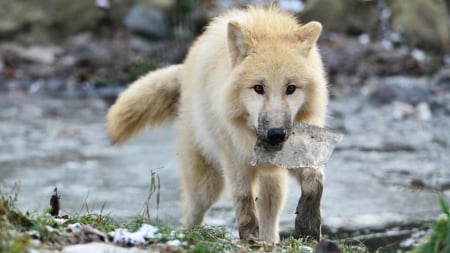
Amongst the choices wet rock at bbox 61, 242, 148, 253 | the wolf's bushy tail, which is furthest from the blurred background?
wet rock at bbox 61, 242, 148, 253

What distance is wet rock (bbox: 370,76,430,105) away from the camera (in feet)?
43.8

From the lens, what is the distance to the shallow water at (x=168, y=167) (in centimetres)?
793

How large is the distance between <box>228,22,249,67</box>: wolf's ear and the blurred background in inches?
44.4

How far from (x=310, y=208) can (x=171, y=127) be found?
20.0 feet

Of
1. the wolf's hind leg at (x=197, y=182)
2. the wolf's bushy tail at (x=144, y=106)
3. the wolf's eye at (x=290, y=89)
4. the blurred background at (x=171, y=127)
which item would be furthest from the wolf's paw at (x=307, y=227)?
the wolf's bushy tail at (x=144, y=106)

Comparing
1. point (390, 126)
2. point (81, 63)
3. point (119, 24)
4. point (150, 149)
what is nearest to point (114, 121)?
point (150, 149)

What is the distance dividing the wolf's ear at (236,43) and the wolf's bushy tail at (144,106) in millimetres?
1763

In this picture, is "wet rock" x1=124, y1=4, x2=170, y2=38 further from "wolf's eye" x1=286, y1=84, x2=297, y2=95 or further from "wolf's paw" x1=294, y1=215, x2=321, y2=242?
"wolf's paw" x1=294, y1=215, x2=321, y2=242

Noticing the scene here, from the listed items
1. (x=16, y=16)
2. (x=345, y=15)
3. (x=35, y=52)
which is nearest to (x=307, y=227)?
(x=35, y=52)

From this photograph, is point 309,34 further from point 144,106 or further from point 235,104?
point 144,106

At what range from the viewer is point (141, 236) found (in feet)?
14.6

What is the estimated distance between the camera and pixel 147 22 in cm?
1692

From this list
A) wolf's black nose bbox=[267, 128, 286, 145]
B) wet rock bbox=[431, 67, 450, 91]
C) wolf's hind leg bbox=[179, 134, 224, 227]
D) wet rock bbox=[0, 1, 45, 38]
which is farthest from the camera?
wet rock bbox=[0, 1, 45, 38]

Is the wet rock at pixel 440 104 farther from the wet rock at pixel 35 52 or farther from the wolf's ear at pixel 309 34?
the wolf's ear at pixel 309 34
